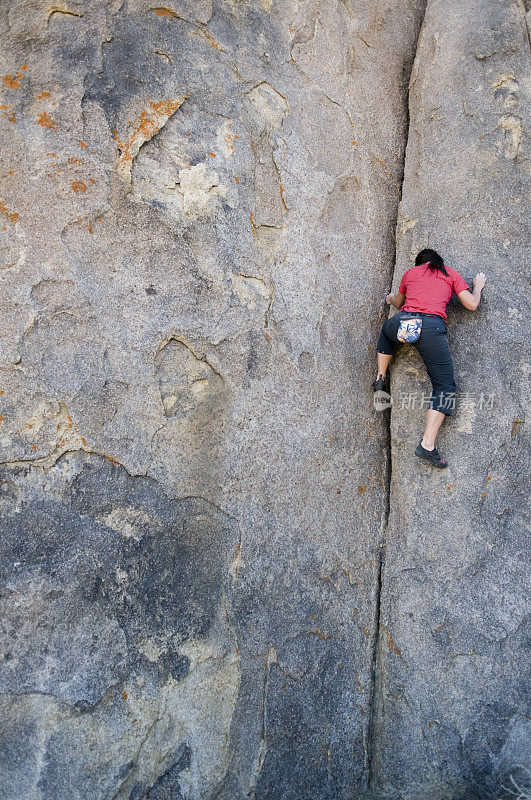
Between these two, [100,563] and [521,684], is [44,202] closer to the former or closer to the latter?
[100,563]

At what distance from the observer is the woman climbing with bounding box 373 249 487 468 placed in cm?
305

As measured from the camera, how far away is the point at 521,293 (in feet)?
10.4

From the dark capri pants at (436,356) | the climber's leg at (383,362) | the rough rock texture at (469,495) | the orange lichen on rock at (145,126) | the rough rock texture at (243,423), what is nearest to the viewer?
the rough rock texture at (243,423)

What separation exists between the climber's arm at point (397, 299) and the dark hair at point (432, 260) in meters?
0.22

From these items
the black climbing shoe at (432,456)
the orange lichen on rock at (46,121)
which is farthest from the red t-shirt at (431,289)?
the orange lichen on rock at (46,121)

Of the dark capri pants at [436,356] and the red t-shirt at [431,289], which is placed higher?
the red t-shirt at [431,289]

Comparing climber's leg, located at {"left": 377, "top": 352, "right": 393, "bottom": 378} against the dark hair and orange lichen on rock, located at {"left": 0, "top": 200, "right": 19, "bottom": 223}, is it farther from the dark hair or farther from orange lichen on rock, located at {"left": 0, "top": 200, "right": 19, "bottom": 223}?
orange lichen on rock, located at {"left": 0, "top": 200, "right": 19, "bottom": 223}

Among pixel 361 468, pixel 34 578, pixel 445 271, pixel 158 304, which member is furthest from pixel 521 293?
pixel 34 578

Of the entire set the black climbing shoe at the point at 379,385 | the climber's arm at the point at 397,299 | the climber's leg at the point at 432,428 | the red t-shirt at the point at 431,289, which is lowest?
the climber's leg at the point at 432,428

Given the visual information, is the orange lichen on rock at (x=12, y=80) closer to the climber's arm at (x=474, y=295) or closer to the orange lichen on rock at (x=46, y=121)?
the orange lichen on rock at (x=46, y=121)

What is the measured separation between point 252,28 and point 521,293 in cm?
203

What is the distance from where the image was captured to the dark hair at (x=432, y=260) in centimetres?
309

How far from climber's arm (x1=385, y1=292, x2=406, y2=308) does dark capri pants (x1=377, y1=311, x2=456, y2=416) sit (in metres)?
0.19

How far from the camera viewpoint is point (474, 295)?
3.12 m
